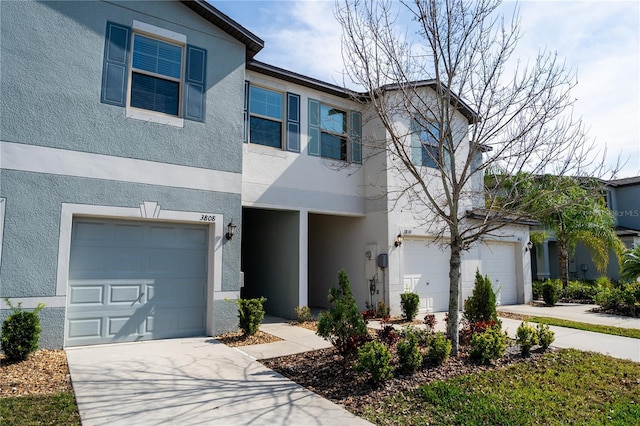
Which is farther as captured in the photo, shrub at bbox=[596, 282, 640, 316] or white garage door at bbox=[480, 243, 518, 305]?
white garage door at bbox=[480, 243, 518, 305]

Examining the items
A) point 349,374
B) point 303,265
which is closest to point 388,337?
point 349,374

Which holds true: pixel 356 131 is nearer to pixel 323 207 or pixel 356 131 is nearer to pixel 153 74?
pixel 323 207

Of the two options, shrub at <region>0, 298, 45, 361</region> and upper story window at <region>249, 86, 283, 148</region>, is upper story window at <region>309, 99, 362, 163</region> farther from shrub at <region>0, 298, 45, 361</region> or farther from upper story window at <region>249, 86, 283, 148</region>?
shrub at <region>0, 298, 45, 361</region>

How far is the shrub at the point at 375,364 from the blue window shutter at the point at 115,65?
6.76 m

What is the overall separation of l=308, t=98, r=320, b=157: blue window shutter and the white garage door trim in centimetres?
384

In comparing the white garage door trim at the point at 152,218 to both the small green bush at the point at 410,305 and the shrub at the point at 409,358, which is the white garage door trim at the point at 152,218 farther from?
the small green bush at the point at 410,305

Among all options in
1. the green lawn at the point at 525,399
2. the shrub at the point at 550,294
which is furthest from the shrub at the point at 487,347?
the shrub at the point at 550,294

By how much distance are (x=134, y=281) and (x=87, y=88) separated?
3.91 m

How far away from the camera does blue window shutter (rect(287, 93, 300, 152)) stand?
11508mm

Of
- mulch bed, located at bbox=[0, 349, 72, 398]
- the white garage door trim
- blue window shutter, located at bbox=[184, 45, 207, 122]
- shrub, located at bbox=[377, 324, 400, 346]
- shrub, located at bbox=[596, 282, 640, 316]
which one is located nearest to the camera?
mulch bed, located at bbox=[0, 349, 72, 398]

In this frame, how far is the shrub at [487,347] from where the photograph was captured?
6.78 m

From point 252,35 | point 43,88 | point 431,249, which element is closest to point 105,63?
point 43,88

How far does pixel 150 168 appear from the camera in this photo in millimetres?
8570

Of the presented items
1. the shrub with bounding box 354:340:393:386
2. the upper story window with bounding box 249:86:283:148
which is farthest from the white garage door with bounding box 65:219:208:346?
the shrub with bounding box 354:340:393:386
